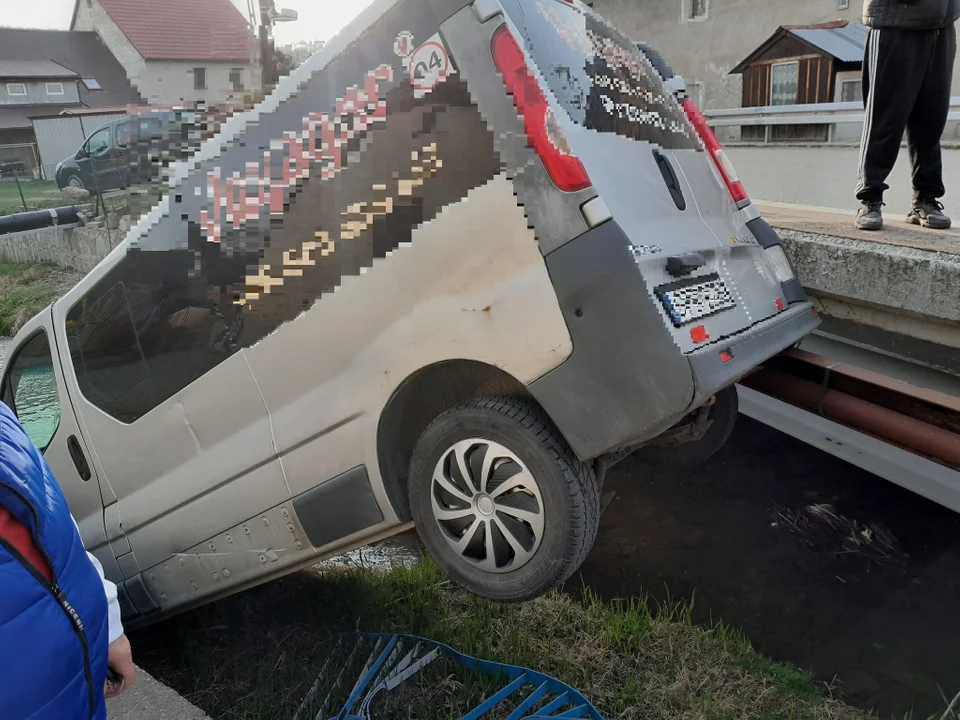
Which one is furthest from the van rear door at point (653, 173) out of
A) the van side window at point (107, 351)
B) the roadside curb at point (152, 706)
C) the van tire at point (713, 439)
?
the roadside curb at point (152, 706)

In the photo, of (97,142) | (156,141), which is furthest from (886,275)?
(97,142)

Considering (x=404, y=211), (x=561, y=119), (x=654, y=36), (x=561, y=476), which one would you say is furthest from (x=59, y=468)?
(x=654, y=36)

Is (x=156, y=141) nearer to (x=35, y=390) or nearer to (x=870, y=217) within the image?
(x=35, y=390)

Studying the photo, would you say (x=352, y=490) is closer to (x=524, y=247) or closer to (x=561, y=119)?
(x=524, y=247)

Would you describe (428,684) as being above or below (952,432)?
below

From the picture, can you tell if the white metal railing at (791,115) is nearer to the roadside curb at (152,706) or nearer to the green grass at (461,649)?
the green grass at (461,649)

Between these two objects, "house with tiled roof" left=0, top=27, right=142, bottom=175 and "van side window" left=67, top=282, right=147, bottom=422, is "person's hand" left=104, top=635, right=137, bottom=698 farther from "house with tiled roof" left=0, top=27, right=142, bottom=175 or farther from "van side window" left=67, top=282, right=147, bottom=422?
"house with tiled roof" left=0, top=27, right=142, bottom=175

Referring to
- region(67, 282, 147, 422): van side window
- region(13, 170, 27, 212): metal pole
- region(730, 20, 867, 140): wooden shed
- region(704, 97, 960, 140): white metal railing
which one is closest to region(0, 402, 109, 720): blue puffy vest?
region(67, 282, 147, 422): van side window

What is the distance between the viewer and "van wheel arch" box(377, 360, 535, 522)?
255 centimetres

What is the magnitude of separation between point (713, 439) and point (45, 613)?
294cm

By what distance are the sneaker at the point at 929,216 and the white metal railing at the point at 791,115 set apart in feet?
16.2

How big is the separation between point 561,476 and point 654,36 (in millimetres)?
25954

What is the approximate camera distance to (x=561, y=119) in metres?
2.30

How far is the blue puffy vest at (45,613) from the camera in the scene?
1.37 m
